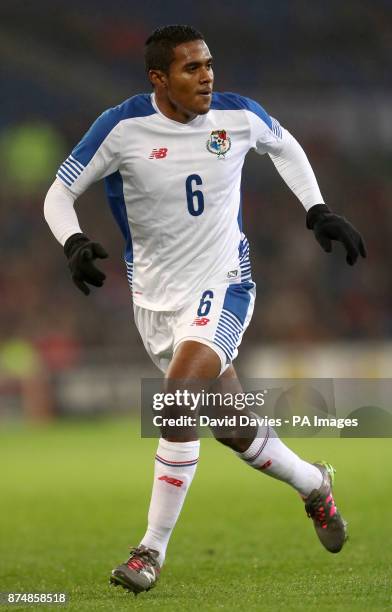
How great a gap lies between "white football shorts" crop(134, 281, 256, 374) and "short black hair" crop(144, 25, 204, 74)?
3.41ft

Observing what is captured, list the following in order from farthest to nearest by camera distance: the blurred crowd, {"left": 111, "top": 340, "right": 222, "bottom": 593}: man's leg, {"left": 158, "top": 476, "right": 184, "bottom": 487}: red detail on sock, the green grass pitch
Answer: the blurred crowd → {"left": 158, "top": 476, "right": 184, "bottom": 487}: red detail on sock → {"left": 111, "top": 340, "right": 222, "bottom": 593}: man's leg → the green grass pitch

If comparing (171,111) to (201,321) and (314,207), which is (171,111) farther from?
(201,321)

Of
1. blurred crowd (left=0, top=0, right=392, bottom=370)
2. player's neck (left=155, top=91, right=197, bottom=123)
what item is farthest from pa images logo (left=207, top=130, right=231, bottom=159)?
blurred crowd (left=0, top=0, right=392, bottom=370)

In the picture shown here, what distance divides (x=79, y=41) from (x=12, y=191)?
3.44 meters

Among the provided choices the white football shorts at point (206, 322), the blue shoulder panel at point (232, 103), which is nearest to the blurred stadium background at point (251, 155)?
the blue shoulder panel at point (232, 103)

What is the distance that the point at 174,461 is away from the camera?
5.08 m

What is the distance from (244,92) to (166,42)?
17921mm

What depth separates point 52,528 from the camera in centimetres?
788

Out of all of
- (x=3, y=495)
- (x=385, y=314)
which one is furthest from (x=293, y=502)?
(x=385, y=314)

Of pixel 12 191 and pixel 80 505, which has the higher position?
pixel 12 191

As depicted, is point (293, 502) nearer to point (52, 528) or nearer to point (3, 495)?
point (52, 528)

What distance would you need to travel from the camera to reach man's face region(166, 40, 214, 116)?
207 inches

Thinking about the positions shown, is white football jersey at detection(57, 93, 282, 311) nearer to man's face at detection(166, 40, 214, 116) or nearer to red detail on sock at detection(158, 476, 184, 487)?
man's face at detection(166, 40, 214, 116)

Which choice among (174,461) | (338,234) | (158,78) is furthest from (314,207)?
(174,461)
